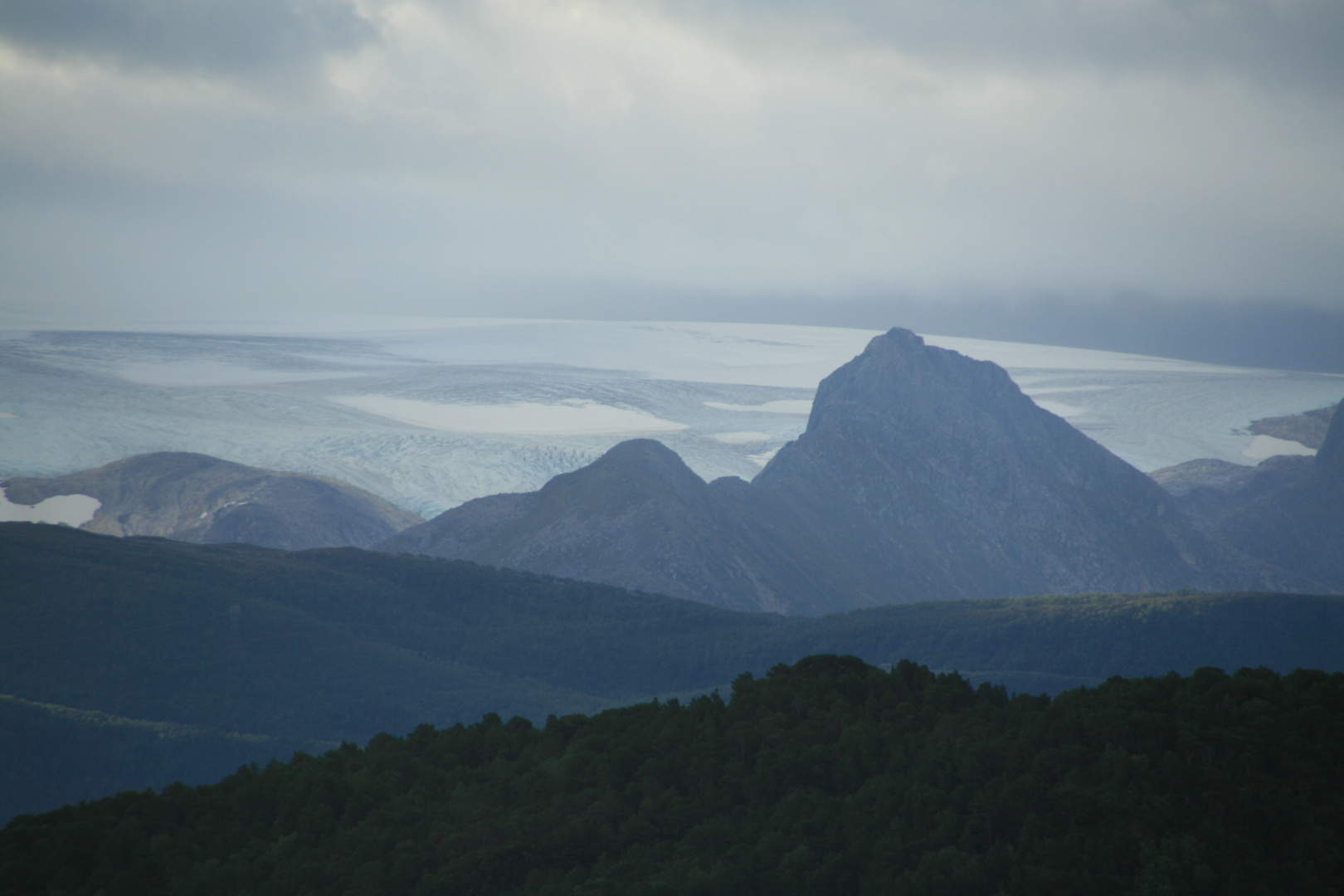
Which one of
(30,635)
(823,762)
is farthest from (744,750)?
(30,635)

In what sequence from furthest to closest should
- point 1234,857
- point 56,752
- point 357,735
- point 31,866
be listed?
point 357,735 < point 56,752 < point 31,866 < point 1234,857

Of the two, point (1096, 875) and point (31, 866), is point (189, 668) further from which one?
point (1096, 875)

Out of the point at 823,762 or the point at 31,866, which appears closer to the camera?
the point at 31,866

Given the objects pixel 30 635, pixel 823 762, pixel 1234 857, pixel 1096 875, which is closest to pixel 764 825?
pixel 823 762

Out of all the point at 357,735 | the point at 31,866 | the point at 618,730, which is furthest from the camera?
the point at 357,735

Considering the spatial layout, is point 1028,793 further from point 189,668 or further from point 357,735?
point 189,668

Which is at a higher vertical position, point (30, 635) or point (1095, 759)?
point (1095, 759)

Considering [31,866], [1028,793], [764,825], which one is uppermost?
[1028,793]
